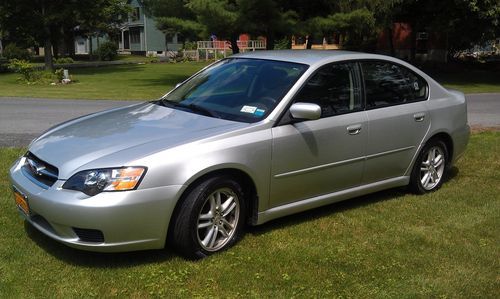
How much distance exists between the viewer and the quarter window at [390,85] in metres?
5.54

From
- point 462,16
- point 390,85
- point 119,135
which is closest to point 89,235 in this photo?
point 119,135

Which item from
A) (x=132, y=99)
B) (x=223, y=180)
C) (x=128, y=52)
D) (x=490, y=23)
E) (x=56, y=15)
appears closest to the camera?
(x=223, y=180)

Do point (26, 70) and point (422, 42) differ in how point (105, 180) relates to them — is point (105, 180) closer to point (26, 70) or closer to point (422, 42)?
point (26, 70)

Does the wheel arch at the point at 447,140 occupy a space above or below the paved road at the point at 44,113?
above

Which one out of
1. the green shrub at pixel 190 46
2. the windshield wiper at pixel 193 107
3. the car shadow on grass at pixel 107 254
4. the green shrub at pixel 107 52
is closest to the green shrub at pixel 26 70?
the windshield wiper at pixel 193 107

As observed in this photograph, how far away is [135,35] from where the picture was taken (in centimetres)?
6600

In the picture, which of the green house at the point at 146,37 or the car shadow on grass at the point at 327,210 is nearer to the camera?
the car shadow on grass at the point at 327,210

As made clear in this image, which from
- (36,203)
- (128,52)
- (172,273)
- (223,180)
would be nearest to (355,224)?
(223,180)

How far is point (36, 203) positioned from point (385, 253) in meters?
2.69

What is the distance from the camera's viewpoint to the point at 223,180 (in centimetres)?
429

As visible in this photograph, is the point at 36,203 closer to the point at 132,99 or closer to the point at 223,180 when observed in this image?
the point at 223,180

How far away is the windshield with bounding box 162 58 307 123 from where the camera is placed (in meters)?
4.80

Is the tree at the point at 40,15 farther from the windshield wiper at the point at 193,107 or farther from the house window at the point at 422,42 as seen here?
the windshield wiper at the point at 193,107

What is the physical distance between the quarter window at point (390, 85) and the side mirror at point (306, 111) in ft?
3.33
